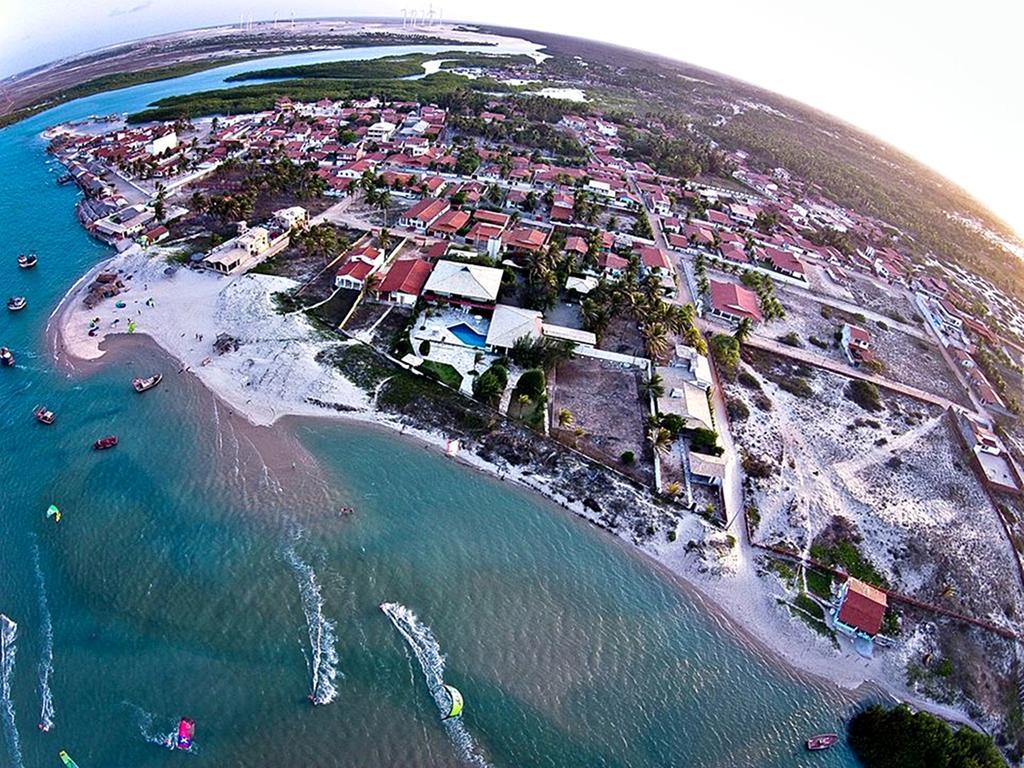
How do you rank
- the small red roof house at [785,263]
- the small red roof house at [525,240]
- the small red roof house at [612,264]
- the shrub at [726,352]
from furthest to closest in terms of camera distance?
1. the small red roof house at [785,263]
2. the small red roof house at [525,240]
3. the small red roof house at [612,264]
4. the shrub at [726,352]

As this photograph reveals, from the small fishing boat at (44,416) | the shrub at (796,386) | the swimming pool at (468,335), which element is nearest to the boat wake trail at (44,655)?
the small fishing boat at (44,416)

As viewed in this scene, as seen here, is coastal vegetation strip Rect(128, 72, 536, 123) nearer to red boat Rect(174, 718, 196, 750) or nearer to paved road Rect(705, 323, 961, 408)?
paved road Rect(705, 323, 961, 408)

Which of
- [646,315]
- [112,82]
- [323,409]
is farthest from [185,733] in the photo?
[112,82]

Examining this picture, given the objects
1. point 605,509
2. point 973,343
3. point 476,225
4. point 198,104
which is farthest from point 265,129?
point 973,343

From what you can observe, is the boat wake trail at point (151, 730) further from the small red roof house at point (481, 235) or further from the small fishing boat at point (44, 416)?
the small red roof house at point (481, 235)

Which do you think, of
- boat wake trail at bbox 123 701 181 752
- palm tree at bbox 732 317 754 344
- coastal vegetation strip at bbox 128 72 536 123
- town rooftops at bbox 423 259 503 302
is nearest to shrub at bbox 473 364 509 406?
town rooftops at bbox 423 259 503 302

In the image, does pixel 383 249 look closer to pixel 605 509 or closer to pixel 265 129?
pixel 605 509
